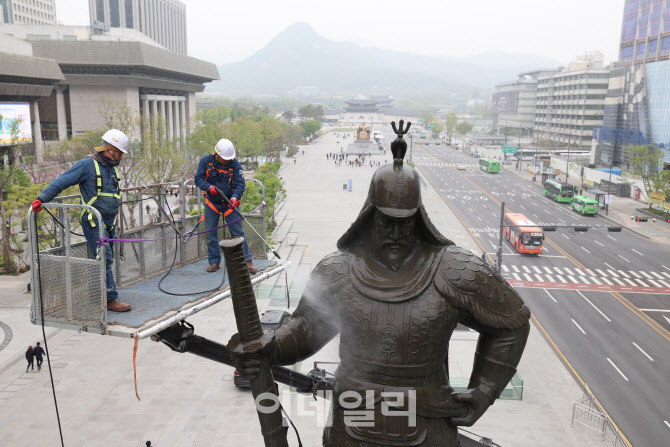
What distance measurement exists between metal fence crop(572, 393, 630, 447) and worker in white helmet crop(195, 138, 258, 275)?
48.1 ft

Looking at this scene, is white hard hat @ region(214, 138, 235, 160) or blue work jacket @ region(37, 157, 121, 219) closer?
blue work jacket @ region(37, 157, 121, 219)

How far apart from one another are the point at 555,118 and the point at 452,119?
45.7 meters

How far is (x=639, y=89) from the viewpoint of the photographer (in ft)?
241

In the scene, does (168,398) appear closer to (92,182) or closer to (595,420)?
(92,182)

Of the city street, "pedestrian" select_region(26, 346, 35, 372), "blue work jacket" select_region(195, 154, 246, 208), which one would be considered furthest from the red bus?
"blue work jacket" select_region(195, 154, 246, 208)

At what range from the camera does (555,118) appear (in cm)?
11900

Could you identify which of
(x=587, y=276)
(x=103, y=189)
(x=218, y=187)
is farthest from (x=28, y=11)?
(x=103, y=189)

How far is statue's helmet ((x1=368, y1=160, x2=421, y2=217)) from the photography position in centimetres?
442

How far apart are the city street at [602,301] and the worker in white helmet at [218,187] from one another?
16.6m

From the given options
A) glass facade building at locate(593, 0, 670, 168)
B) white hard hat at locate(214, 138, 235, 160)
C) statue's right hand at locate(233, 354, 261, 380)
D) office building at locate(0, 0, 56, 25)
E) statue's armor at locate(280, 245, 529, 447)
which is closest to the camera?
statue's right hand at locate(233, 354, 261, 380)

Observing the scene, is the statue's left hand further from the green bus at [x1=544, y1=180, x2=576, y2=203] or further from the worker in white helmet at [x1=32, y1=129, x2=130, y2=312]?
the green bus at [x1=544, y1=180, x2=576, y2=203]

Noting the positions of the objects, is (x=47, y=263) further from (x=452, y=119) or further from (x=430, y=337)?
(x=452, y=119)

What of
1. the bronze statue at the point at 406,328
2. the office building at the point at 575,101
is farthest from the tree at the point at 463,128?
the bronze statue at the point at 406,328

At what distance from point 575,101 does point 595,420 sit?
100701 mm
